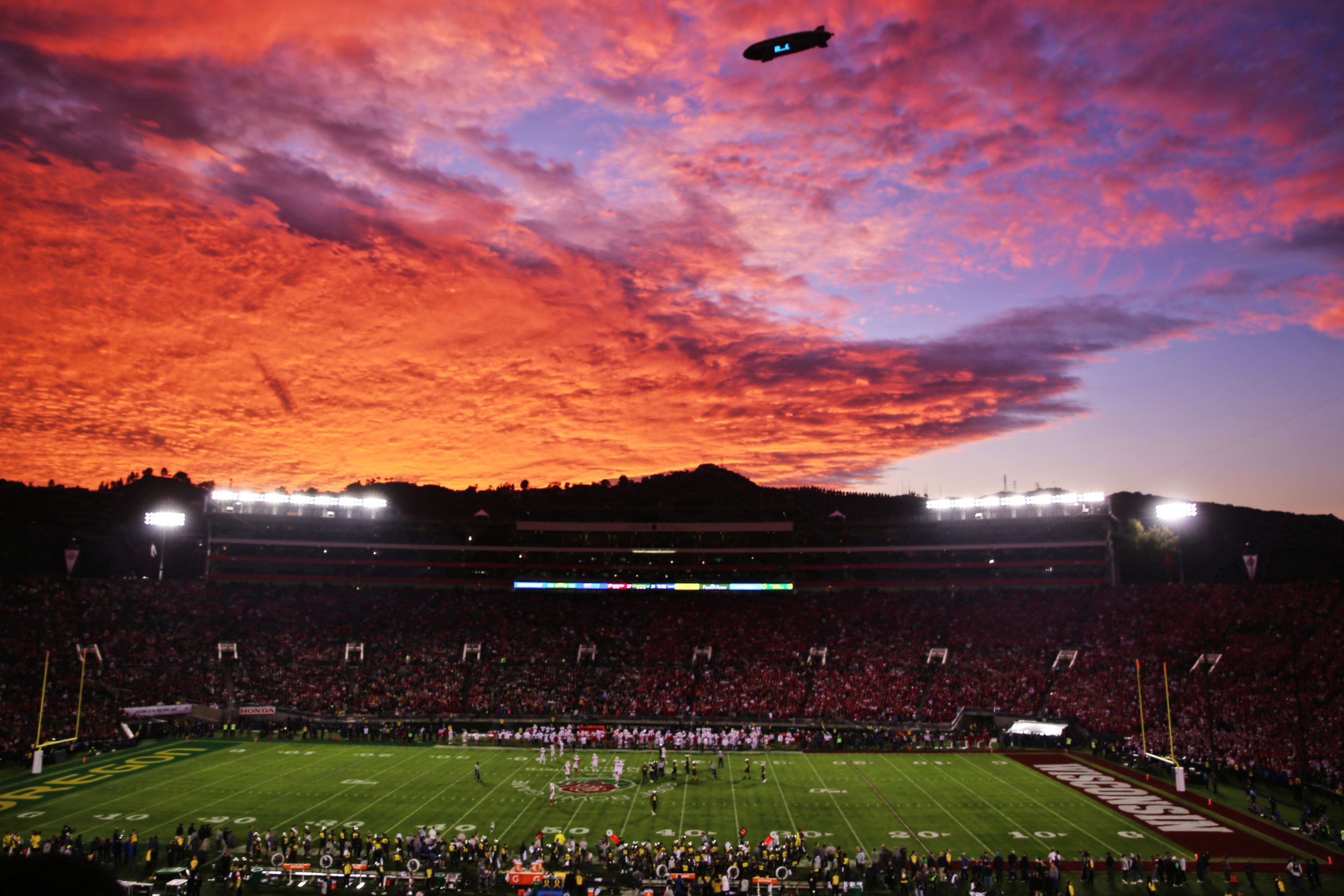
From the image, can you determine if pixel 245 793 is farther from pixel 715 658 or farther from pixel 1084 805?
pixel 1084 805

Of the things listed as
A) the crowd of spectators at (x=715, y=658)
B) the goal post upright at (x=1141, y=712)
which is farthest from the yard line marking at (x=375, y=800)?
the goal post upright at (x=1141, y=712)

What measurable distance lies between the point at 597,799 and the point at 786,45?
3085 centimetres

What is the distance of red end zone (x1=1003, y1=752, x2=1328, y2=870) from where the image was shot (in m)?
30.1

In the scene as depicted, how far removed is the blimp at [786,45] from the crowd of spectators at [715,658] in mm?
35584

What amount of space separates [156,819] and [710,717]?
104 ft

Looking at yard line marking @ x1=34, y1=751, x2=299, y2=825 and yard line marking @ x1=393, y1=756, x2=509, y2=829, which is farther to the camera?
yard line marking @ x1=34, y1=751, x2=299, y2=825

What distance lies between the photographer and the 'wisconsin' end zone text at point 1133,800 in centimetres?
3306

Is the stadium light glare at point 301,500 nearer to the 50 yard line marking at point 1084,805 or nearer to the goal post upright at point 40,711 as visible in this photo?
the goal post upright at point 40,711

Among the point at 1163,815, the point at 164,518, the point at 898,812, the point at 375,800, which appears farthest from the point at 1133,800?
the point at 164,518

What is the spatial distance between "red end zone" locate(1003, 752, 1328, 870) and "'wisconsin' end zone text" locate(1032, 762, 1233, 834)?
0.02 m

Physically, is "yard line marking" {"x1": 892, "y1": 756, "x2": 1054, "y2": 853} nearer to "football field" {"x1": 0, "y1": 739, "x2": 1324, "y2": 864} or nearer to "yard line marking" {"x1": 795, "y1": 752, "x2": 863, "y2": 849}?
"football field" {"x1": 0, "y1": 739, "x2": 1324, "y2": 864}

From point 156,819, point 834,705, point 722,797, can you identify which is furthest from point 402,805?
point 834,705

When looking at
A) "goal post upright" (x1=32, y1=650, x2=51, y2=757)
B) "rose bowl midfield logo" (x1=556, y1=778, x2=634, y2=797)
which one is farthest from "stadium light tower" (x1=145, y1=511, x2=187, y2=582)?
"rose bowl midfield logo" (x1=556, y1=778, x2=634, y2=797)

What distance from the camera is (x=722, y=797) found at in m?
37.9
